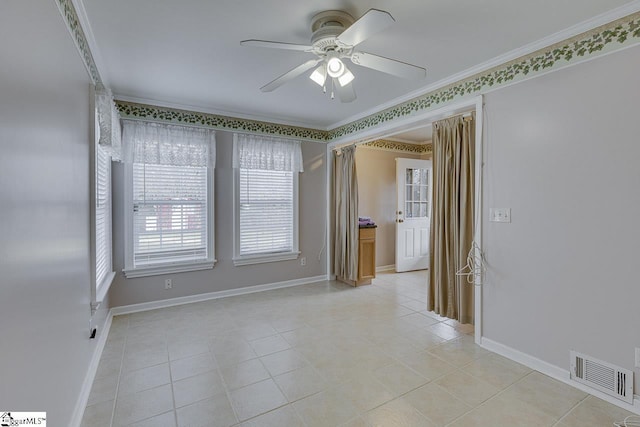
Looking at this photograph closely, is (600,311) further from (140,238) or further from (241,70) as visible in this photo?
(140,238)

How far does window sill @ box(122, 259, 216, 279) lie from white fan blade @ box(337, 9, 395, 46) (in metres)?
3.18

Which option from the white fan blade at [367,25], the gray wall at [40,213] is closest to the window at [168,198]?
the gray wall at [40,213]

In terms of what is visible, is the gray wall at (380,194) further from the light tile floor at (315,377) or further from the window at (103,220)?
the window at (103,220)

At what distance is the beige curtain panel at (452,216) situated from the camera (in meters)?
2.94

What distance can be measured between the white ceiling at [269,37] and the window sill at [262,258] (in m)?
2.08

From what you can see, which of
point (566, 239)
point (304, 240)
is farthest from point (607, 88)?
point (304, 240)

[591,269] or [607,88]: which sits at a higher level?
[607,88]

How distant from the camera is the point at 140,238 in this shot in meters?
3.61

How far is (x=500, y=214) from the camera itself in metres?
2.60

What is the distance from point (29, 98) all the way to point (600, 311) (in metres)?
3.26

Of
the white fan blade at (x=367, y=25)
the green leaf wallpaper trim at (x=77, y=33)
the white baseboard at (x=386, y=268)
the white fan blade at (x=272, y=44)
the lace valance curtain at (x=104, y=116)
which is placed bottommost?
the white baseboard at (x=386, y=268)

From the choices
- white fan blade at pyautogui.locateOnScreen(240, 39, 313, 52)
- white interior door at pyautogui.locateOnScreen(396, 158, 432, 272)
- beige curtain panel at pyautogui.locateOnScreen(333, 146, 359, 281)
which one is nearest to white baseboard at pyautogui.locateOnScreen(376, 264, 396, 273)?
white interior door at pyautogui.locateOnScreen(396, 158, 432, 272)

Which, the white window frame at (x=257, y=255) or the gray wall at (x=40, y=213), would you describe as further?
the white window frame at (x=257, y=255)

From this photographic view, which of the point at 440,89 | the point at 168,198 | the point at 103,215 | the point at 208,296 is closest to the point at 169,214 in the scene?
the point at 168,198
